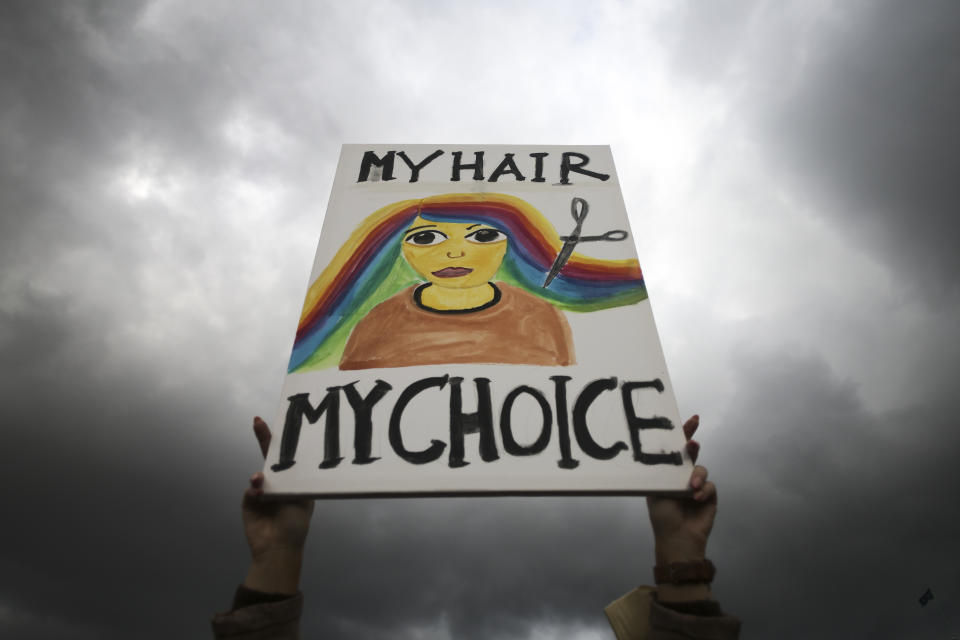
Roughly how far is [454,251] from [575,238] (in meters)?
0.72

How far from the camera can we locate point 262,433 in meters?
2.21

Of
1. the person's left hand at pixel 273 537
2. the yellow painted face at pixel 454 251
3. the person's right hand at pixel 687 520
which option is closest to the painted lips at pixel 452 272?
the yellow painted face at pixel 454 251

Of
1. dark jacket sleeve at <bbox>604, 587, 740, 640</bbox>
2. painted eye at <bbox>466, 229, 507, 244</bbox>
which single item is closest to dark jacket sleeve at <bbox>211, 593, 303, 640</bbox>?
dark jacket sleeve at <bbox>604, 587, 740, 640</bbox>

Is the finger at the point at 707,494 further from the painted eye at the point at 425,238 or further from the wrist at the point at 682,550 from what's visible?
the painted eye at the point at 425,238

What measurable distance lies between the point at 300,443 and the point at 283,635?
0.71m

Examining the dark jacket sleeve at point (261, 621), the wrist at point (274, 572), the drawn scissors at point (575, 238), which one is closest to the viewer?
the dark jacket sleeve at point (261, 621)

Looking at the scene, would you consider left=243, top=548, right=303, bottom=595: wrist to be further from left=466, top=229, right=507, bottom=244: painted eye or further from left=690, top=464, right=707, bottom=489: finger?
left=466, top=229, right=507, bottom=244: painted eye

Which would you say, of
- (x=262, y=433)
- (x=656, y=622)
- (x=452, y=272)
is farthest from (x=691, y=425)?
(x=262, y=433)

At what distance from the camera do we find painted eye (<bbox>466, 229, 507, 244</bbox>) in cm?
298

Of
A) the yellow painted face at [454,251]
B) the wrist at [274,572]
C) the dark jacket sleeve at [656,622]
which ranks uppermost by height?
the yellow painted face at [454,251]

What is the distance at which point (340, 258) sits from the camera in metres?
2.85

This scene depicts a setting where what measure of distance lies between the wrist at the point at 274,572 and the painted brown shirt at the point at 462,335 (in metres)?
0.84

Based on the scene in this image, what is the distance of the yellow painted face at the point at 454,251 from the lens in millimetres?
2818

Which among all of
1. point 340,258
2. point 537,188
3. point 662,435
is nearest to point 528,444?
point 662,435
